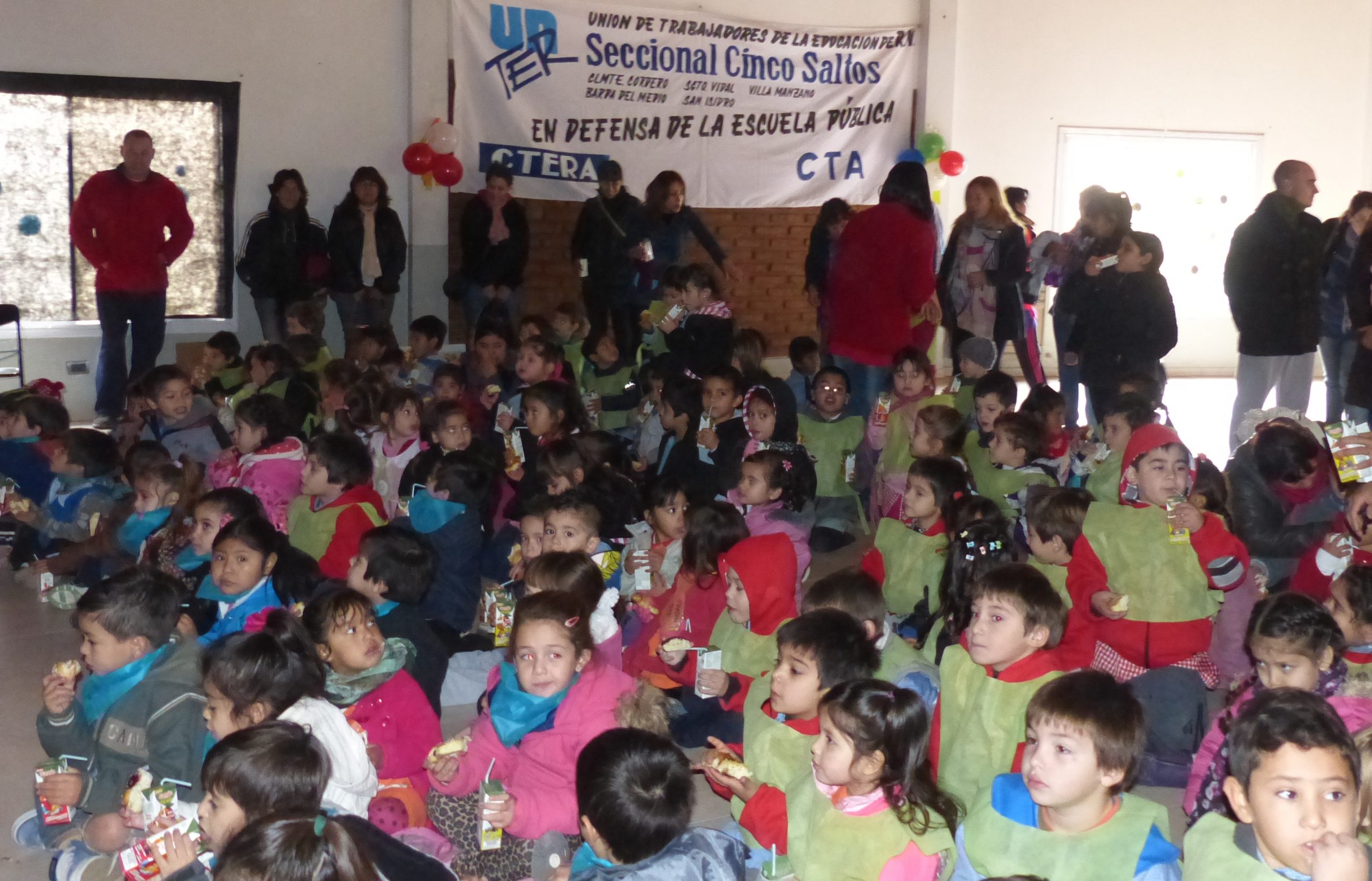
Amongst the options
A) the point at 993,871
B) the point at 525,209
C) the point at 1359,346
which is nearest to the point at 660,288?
the point at 525,209

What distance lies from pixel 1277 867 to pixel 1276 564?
2.67m

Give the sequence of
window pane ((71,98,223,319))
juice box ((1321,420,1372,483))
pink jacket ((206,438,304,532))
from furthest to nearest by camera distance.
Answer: window pane ((71,98,223,319)) < pink jacket ((206,438,304,532)) < juice box ((1321,420,1372,483))

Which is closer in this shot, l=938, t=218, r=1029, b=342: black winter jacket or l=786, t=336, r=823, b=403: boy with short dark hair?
l=786, t=336, r=823, b=403: boy with short dark hair

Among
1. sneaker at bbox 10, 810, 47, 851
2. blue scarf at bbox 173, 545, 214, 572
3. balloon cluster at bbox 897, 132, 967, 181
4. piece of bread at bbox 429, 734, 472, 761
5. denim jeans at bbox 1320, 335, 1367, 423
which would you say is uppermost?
balloon cluster at bbox 897, 132, 967, 181

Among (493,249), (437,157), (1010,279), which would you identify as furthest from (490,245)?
(1010,279)

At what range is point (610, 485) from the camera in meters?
5.05

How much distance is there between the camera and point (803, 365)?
286 inches

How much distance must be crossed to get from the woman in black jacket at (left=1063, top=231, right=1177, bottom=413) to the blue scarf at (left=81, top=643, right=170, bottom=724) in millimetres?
4412

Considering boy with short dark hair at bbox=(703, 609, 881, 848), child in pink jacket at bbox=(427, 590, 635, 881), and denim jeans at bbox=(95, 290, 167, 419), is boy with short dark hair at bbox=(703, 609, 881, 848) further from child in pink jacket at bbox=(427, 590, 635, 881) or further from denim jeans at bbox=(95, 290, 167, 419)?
denim jeans at bbox=(95, 290, 167, 419)

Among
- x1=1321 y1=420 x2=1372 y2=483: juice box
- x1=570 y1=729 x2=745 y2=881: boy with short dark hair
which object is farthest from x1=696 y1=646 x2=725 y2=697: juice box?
x1=1321 y1=420 x2=1372 y2=483: juice box

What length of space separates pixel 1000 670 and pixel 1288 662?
0.66m

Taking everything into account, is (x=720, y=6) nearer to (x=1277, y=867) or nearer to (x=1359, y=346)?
(x=1359, y=346)

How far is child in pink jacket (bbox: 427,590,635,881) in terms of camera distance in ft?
10.1

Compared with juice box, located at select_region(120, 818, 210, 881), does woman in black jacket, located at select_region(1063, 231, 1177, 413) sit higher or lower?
higher
